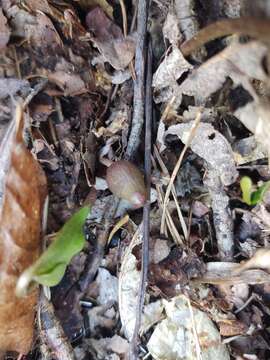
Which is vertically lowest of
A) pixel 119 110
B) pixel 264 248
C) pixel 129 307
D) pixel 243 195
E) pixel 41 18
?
pixel 129 307

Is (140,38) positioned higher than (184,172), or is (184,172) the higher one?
(140,38)

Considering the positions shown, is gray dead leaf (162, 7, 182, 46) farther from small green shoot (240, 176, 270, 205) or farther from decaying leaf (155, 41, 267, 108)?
small green shoot (240, 176, 270, 205)

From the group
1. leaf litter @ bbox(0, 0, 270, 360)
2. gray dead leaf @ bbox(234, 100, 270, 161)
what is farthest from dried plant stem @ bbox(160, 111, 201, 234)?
gray dead leaf @ bbox(234, 100, 270, 161)

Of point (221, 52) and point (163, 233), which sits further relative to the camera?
point (163, 233)

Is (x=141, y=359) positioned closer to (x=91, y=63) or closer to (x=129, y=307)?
(x=129, y=307)

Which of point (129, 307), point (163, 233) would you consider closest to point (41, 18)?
point (163, 233)

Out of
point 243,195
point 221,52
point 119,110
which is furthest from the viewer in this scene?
point 119,110
